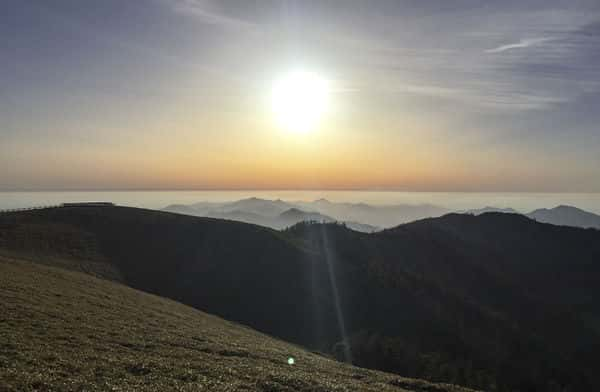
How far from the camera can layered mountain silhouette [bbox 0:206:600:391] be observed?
66.3 metres

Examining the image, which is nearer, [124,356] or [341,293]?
[124,356]

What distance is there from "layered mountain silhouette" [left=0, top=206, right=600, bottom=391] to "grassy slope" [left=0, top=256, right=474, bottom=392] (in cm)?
2984

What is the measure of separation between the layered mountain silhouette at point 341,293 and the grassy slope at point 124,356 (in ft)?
97.9

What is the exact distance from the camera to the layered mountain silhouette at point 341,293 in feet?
218

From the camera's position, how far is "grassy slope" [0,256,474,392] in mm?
18125

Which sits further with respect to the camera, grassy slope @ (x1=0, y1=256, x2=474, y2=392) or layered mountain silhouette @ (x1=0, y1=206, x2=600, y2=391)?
layered mountain silhouette @ (x1=0, y1=206, x2=600, y2=391)

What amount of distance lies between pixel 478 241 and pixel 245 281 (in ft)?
474

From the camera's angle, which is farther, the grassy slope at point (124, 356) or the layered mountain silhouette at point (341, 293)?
the layered mountain silhouette at point (341, 293)

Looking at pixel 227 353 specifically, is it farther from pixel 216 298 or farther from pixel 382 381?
pixel 216 298

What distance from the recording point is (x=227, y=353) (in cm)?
2855

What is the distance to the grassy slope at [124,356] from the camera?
59.5 feet

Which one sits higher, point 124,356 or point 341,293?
point 124,356

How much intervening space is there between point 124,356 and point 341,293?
219 feet

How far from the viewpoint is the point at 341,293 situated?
276 ft
